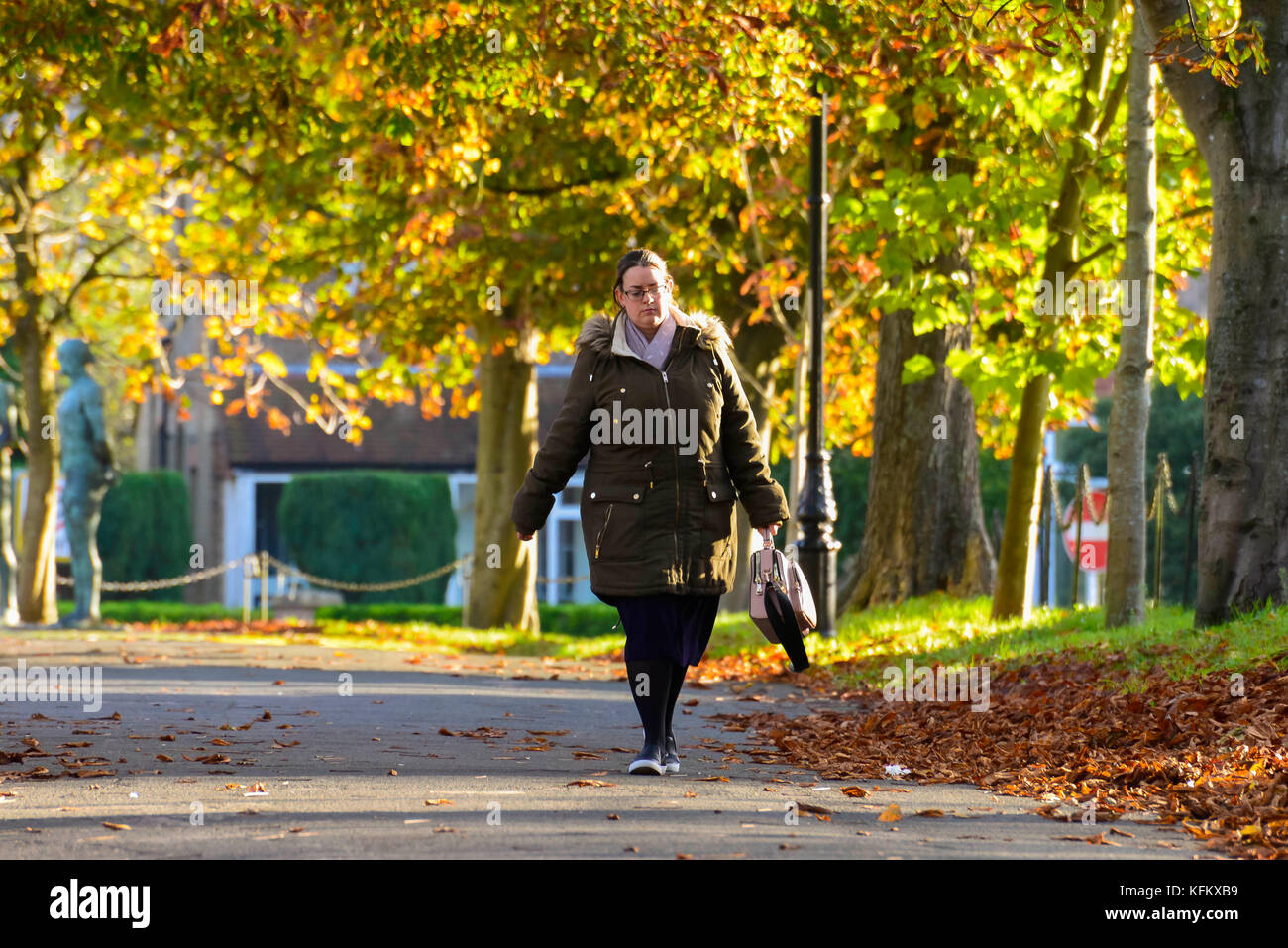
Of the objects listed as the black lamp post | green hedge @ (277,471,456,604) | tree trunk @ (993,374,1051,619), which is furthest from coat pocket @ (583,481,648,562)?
green hedge @ (277,471,456,604)

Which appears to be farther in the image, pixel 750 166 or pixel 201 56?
pixel 750 166

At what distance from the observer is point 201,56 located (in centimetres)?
1342

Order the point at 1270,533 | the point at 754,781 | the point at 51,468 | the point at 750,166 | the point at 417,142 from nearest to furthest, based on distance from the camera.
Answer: the point at 754,781 < the point at 1270,533 < the point at 417,142 < the point at 750,166 < the point at 51,468

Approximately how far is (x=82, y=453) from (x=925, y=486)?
9.00 metres

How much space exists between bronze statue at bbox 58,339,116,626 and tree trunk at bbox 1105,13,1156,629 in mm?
11029

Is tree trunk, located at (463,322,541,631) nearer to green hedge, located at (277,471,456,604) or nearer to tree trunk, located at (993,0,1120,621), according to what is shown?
tree trunk, located at (993,0,1120,621)

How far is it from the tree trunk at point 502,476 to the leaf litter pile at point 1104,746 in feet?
37.9

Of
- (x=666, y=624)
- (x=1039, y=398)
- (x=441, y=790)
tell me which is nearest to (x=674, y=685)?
(x=666, y=624)

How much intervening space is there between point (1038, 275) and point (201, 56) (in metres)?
7.30

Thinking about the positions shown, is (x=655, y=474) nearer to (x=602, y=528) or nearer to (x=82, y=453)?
(x=602, y=528)

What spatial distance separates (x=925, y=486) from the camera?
51.5 feet
